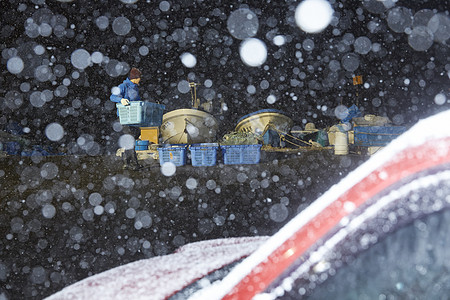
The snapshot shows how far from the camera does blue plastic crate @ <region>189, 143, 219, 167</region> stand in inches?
348

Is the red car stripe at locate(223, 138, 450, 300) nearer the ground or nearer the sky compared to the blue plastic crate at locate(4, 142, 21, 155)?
nearer the ground

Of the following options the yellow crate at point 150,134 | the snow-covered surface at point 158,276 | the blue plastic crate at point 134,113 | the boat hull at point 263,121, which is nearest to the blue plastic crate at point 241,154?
the blue plastic crate at point 134,113

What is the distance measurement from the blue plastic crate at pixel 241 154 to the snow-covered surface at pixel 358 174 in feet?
26.8

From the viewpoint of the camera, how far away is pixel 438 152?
0.77m

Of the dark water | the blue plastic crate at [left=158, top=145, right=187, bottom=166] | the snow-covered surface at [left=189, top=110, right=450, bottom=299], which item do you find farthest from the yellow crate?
the snow-covered surface at [left=189, top=110, right=450, bottom=299]

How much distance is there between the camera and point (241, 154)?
30.2 feet

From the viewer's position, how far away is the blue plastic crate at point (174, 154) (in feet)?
29.5

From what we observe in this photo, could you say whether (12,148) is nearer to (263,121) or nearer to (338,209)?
(263,121)

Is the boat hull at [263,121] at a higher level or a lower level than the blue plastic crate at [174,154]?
higher

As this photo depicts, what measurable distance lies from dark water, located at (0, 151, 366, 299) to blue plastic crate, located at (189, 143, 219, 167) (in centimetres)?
84

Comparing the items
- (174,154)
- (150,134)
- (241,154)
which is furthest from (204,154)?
(150,134)

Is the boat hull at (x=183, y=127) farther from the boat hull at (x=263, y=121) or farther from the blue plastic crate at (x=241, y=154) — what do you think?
the blue plastic crate at (x=241, y=154)

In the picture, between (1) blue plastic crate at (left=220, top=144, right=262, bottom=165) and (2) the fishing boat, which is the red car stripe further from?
(2) the fishing boat

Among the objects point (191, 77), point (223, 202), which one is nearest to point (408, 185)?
point (223, 202)
